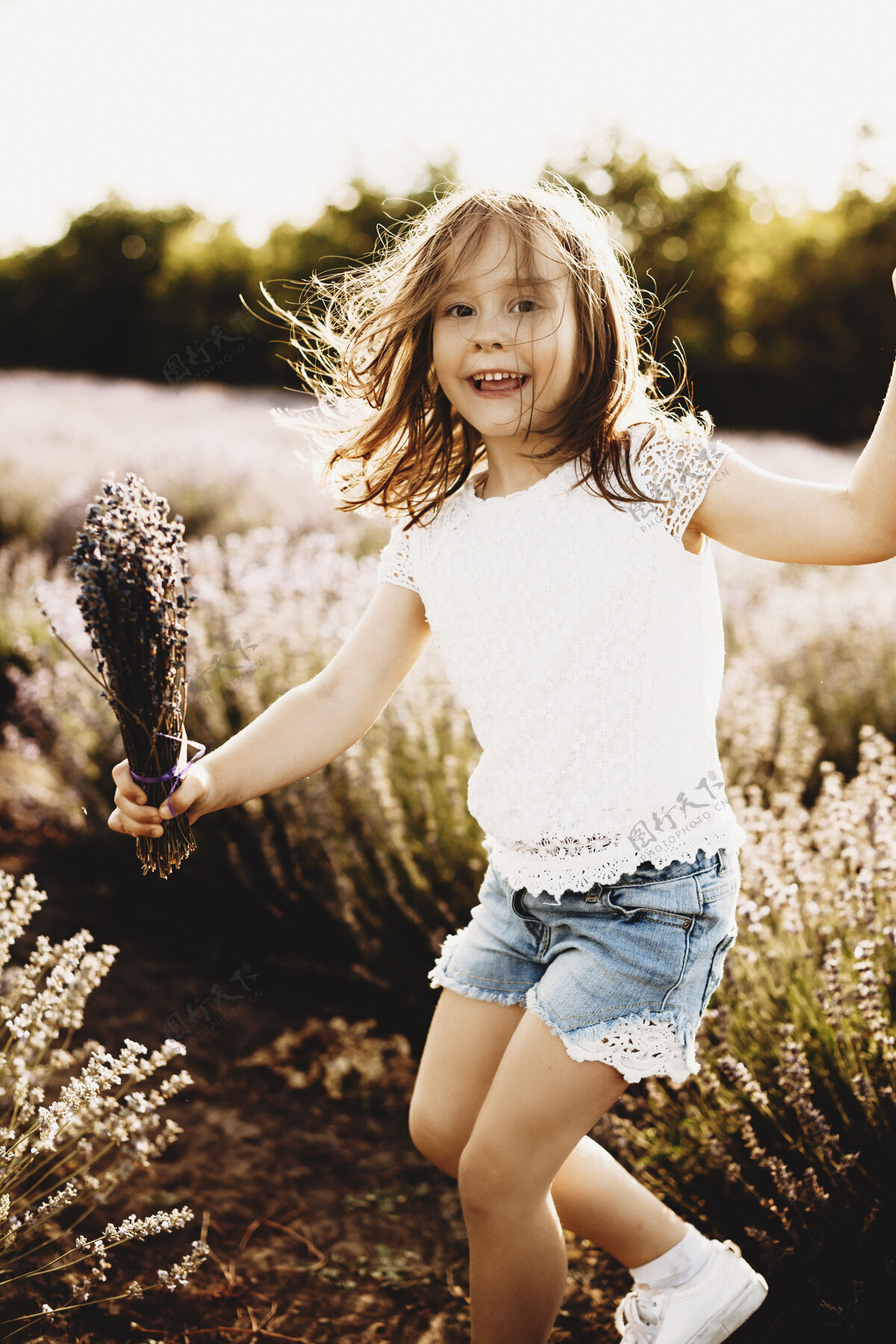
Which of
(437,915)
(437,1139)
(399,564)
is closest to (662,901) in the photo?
(437,1139)

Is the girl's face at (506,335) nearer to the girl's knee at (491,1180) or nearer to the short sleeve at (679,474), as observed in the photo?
the short sleeve at (679,474)

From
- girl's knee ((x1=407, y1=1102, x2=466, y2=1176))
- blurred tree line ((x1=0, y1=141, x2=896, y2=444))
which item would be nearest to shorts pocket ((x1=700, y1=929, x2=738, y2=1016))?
girl's knee ((x1=407, y1=1102, x2=466, y2=1176))

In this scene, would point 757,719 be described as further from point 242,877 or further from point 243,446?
point 243,446

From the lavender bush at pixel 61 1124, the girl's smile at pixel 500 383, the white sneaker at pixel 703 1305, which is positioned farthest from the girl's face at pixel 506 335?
the white sneaker at pixel 703 1305

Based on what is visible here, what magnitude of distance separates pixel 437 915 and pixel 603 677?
48.6 inches

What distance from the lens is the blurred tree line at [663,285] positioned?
14.9 metres

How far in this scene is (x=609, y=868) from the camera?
4.66ft

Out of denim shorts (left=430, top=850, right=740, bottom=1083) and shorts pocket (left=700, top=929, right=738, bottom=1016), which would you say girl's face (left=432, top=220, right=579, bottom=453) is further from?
shorts pocket (left=700, top=929, right=738, bottom=1016)

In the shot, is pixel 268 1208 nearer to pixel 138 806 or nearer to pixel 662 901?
pixel 138 806

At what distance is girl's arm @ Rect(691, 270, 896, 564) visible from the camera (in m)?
1.29

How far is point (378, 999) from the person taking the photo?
2650 millimetres

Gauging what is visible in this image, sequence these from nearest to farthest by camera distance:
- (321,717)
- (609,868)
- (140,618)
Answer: (140,618) → (609,868) → (321,717)

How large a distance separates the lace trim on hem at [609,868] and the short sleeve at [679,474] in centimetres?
42

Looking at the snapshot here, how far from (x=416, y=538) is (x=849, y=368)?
586 inches
